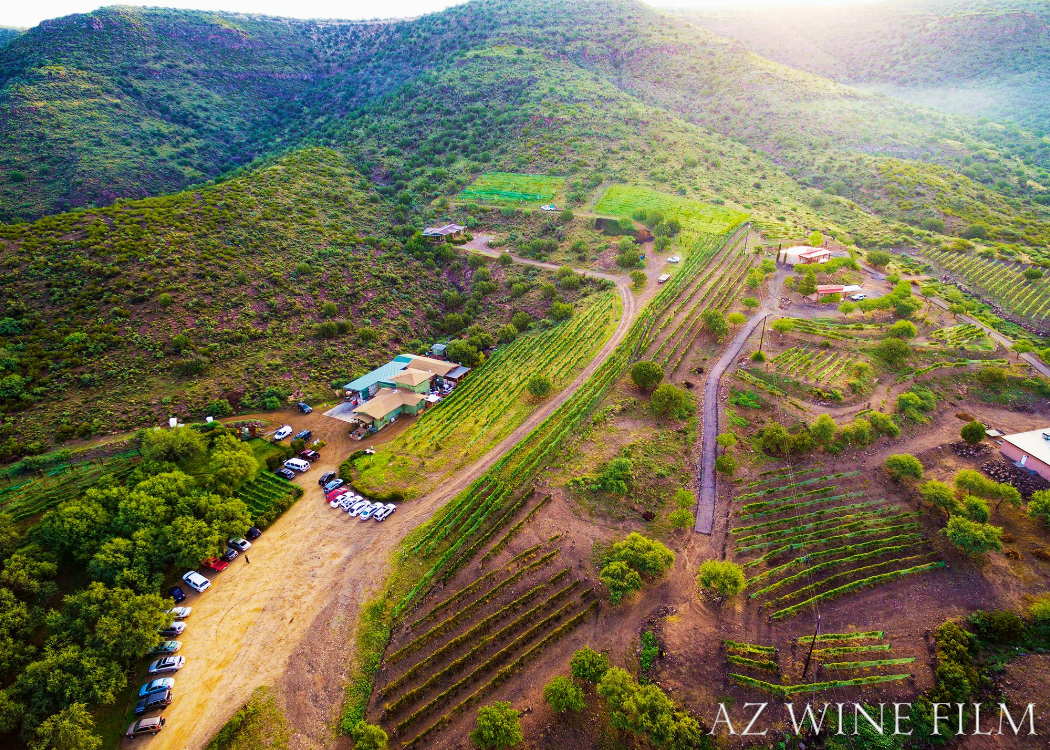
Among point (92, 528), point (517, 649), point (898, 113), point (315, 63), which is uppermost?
point (315, 63)

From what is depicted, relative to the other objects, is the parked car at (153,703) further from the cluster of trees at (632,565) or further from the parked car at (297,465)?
the cluster of trees at (632,565)

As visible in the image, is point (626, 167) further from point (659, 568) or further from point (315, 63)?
point (315, 63)

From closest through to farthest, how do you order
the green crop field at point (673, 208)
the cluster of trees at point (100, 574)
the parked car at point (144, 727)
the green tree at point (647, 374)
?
the cluster of trees at point (100, 574)
the parked car at point (144, 727)
the green tree at point (647, 374)
the green crop field at point (673, 208)

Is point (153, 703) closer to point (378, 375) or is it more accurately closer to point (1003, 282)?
point (378, 375)

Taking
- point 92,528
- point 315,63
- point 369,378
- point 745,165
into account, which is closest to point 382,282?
point 369,378

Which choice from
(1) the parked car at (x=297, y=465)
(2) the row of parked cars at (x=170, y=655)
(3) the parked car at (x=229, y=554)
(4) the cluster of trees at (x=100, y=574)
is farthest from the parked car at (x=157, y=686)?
(1) the parked car at (x=297, y=465)

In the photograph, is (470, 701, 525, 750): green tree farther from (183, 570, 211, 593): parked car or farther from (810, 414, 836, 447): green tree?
(810, 414, 836, 447): green tree
